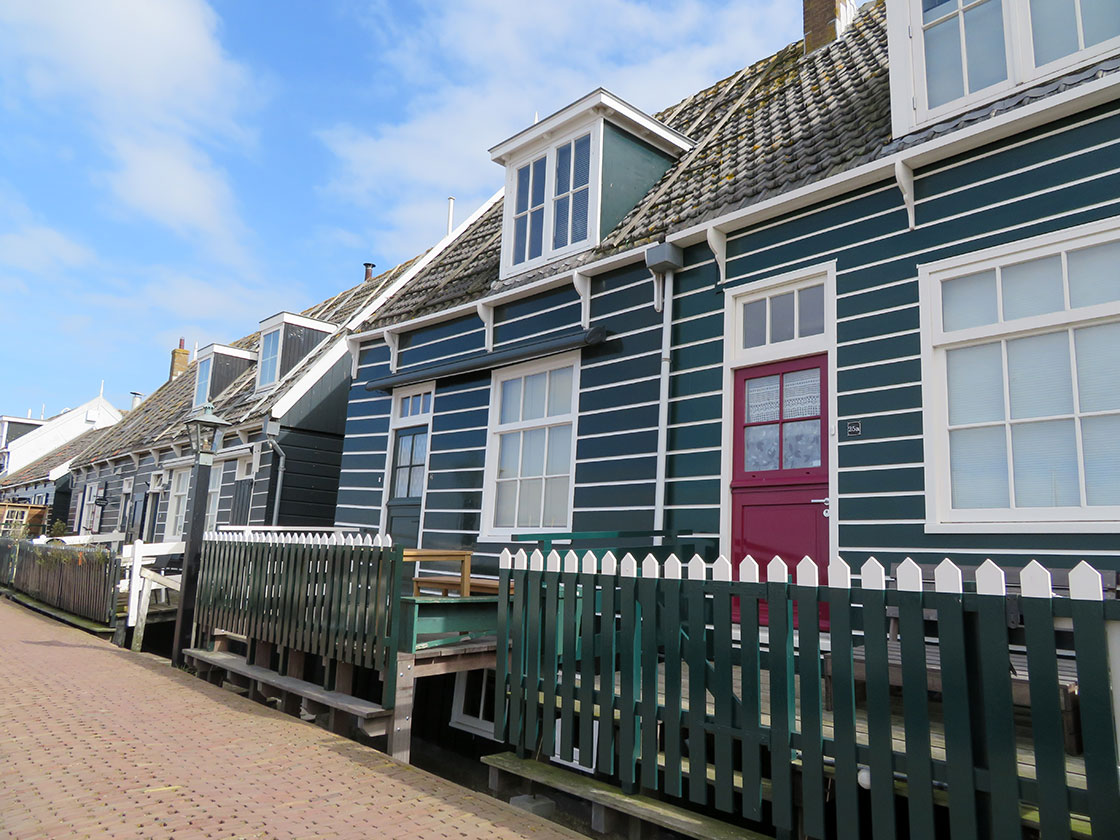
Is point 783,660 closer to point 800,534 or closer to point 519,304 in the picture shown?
point 800,534

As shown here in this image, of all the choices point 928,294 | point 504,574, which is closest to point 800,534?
point 928,294

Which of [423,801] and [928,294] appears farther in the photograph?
[928,294]

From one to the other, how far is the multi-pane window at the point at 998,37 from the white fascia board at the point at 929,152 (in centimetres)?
50

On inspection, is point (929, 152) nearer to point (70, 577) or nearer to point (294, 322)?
point (294, 322)

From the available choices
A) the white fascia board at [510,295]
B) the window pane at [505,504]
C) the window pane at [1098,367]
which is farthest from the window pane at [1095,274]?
the window pane at [505,504]

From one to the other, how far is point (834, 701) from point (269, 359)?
1595cm

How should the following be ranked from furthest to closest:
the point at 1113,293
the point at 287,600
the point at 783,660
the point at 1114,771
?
the point at 287,600, the point at 1113,293, the point at 783,660, the point at 1114,771

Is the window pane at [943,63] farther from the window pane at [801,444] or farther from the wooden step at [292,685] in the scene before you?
the wooden step at [292,685]

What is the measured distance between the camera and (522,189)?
10.1 meters

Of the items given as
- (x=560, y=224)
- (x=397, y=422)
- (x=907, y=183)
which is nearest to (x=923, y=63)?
(x=907, y=183)

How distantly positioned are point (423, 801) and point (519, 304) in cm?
632

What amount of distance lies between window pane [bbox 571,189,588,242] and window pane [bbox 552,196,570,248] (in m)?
0.13

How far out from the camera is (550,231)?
957 centimetres

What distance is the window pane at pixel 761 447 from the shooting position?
6.80 m
